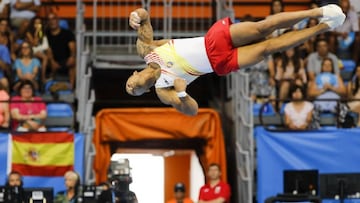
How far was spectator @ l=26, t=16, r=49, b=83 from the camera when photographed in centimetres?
1391

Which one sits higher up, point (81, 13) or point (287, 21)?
point (81, 13)

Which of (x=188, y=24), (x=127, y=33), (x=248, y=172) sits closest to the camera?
(x=248, y=172)

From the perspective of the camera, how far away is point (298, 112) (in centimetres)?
1280

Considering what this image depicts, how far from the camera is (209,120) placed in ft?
42.4

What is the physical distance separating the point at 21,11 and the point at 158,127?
3261mm

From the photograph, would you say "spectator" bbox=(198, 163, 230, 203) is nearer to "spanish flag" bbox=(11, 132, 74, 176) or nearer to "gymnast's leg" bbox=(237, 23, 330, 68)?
"spanish flag" bbox=(11, 132, 74, 176)

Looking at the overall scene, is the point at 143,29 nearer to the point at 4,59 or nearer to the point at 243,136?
the point at 243,136

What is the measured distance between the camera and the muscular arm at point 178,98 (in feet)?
27.5

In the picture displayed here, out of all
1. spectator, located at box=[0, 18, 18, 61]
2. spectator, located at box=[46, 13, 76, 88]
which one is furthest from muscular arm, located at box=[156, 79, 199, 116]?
spectator, located at box=[0, 18, 18, 61]

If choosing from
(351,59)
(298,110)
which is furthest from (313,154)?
(351,59)

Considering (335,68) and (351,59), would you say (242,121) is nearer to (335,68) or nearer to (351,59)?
(335,68)

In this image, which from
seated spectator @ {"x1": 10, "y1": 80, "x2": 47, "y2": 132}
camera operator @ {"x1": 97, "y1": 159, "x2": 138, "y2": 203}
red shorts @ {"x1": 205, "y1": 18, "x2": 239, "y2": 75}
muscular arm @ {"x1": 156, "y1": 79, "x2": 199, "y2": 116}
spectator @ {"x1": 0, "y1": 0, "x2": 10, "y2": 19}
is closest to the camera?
muscular arm @ {"x1": 156, "y1": 79, "x2": 199, "y2": 116}

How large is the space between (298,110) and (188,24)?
3.15 m

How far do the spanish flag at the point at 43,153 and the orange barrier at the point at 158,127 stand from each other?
579mm
